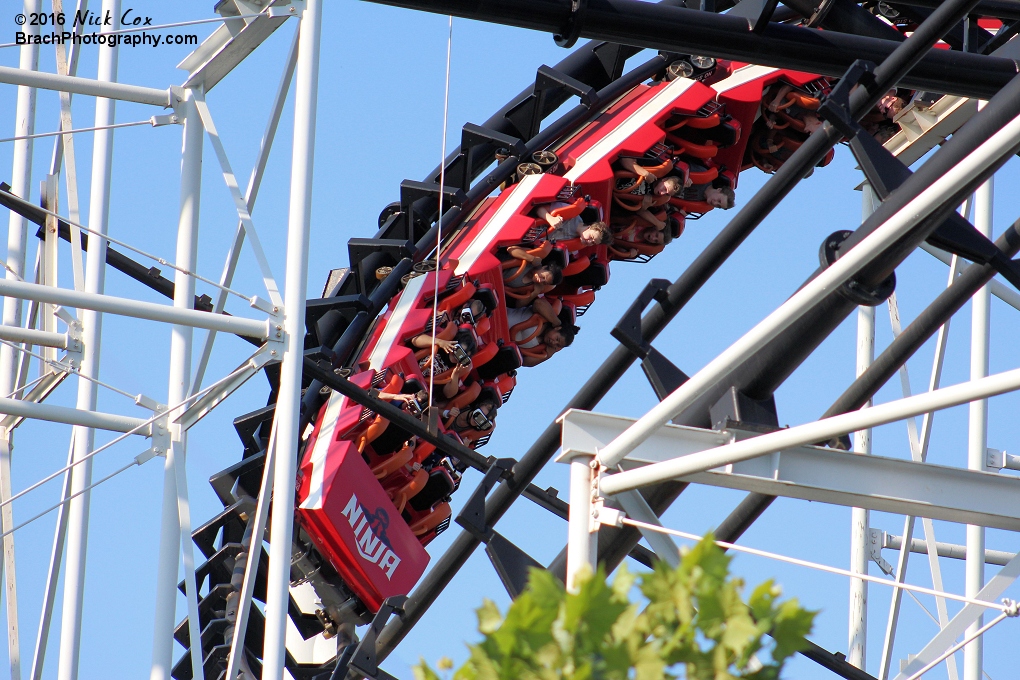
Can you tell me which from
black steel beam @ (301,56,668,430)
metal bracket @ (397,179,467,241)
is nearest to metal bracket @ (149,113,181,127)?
black steel beam @ (301,56,668,430)

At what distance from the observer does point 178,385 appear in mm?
5348

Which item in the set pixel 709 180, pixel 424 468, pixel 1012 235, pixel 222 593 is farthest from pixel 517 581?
pixel 709 180

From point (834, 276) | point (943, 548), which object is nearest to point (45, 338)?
point (834, 276)

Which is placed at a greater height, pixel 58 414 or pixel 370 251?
pixel 370 251

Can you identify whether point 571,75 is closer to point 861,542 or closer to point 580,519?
point 861,542

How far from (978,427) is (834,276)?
4037mm

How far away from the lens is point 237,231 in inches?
238

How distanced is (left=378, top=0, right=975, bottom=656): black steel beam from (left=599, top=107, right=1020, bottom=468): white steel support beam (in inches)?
33.0

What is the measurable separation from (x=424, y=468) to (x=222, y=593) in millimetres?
1262

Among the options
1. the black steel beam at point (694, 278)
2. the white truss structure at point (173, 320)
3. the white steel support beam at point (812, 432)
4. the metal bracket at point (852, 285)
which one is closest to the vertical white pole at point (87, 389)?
the white truss structure at point (173, 320)

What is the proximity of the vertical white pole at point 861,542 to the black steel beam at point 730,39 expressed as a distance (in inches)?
112

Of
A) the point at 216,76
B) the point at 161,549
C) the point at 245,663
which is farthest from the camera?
the point at 245,663

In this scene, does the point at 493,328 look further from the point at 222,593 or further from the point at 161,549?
the point at 161,549

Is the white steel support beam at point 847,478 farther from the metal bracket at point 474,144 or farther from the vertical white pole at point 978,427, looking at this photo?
the metal bracket at point 474,144
